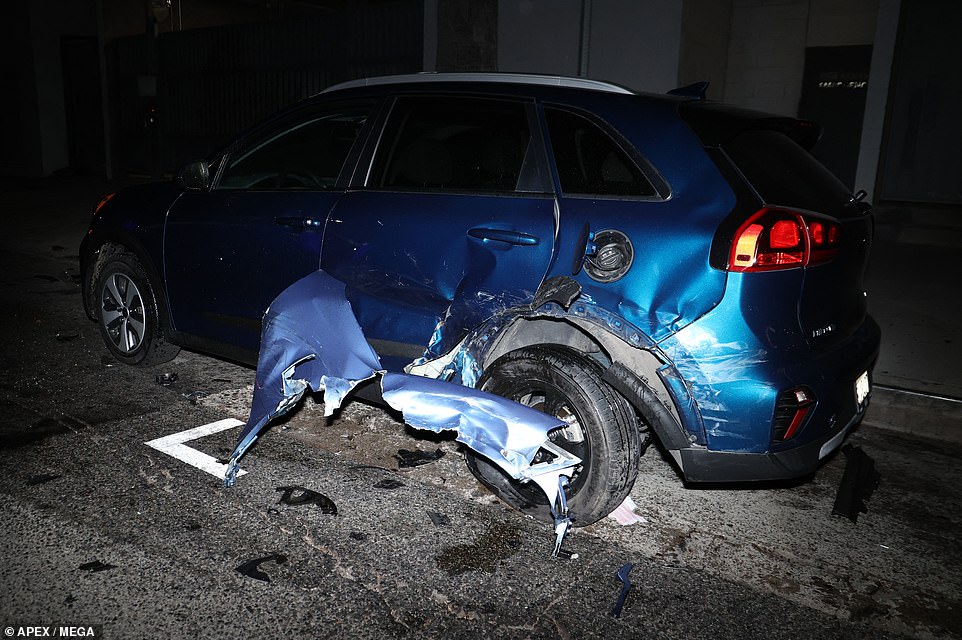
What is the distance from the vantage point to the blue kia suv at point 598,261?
9.87 feet

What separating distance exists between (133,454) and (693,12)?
328 inches

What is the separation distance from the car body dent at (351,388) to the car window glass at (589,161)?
991 millimetres

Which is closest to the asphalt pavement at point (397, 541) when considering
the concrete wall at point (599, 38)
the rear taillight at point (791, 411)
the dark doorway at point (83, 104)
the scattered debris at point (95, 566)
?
the scattered debris at point (95, 566)

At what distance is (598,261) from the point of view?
3.21m

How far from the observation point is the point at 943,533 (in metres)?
3.58

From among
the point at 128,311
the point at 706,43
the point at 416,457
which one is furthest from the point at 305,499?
the point at 706,43

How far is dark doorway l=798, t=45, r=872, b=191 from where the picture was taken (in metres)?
10.8

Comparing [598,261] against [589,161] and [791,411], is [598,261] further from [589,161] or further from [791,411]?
[791,411]

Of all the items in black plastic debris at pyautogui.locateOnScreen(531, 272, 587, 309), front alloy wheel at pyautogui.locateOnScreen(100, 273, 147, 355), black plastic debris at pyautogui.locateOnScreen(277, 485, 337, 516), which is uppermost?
black plastic debris at pyautogui.locateOnScreen(531, 272, 587, 309)

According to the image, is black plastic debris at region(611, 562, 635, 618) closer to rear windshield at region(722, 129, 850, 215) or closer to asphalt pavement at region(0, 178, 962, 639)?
asphalt pavement at region(0, 178, 962, 639)

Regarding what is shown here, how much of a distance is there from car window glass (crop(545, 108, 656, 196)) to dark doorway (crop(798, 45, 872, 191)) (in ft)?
28.0

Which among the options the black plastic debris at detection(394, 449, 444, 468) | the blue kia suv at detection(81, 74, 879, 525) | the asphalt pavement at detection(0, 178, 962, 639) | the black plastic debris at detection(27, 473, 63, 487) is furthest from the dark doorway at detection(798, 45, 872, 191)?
the black plastic debris at detection(27, 473, 63, 487)

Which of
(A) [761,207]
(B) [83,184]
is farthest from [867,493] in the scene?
(B) [83,184]

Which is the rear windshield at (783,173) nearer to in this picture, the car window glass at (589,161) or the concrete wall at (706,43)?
the car window glass at (589,161)
